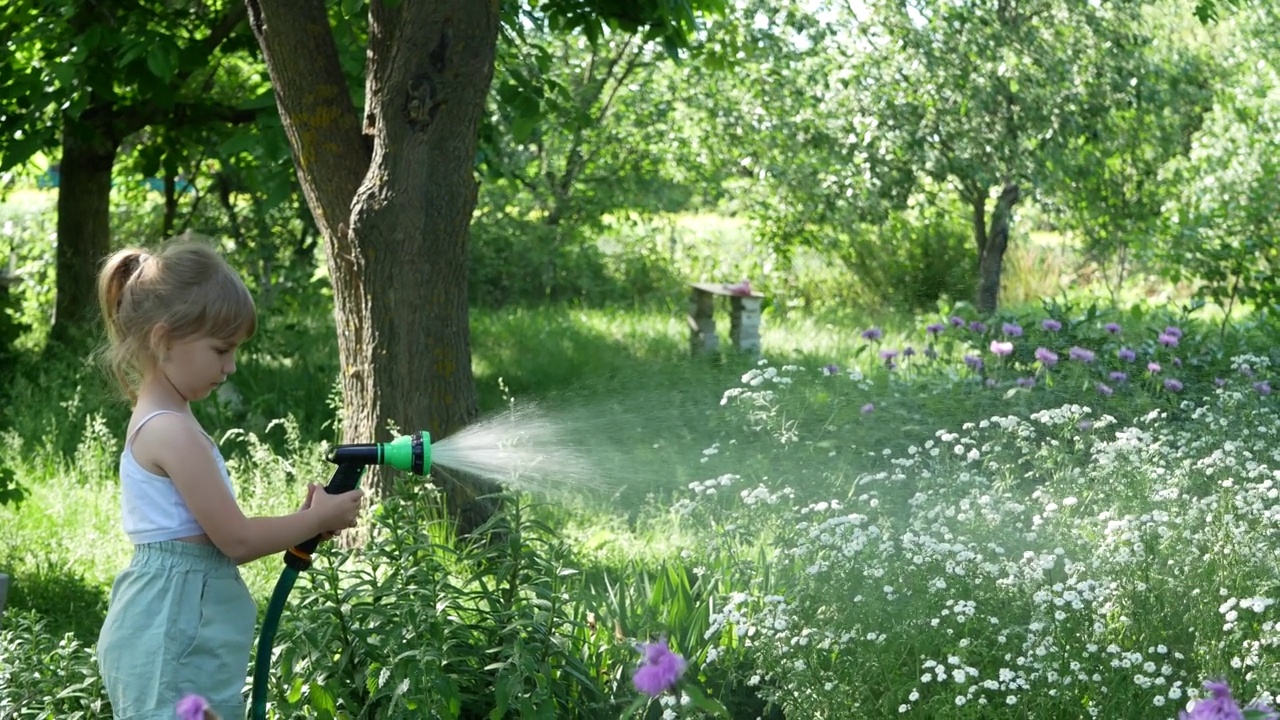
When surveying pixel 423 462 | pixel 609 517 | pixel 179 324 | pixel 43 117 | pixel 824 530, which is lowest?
pixel 609 517

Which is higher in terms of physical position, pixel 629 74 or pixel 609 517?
pixel 629 74

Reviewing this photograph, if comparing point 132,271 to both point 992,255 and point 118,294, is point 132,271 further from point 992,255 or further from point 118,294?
point 992,255

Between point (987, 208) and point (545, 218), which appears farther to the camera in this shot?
point (987, 208)

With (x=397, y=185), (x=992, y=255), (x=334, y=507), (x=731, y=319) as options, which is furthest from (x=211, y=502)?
(x=992, y=255)

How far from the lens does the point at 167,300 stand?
245 cm

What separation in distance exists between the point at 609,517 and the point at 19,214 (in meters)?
8.50

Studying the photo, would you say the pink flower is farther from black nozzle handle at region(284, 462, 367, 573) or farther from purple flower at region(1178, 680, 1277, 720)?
purple flower at region(1178, 680, 1277, 720)

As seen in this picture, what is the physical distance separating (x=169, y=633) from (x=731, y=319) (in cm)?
654

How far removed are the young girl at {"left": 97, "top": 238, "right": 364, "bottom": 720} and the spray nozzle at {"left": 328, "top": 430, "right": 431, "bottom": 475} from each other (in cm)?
8

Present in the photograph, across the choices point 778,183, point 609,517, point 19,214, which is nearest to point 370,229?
point 609,517

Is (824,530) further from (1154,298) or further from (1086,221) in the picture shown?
(1154,298)

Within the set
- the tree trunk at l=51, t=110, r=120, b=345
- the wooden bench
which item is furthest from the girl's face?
the wooden bench

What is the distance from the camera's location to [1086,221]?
11898 mm

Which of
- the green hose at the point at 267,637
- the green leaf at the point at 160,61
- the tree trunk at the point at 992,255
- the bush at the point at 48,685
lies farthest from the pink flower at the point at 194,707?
the tree trunk at the point at 992,255
